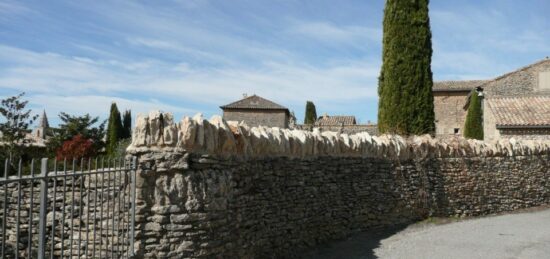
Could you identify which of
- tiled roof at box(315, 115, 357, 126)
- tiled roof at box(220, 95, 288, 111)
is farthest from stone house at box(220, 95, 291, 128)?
tiled roof at box(315, 115, 357, 126)

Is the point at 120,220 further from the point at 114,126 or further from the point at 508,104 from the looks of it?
the point at 114,126

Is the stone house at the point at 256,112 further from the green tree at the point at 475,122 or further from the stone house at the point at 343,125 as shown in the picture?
the green tree at the point at 475,122

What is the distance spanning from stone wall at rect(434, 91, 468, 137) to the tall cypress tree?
2096 cm

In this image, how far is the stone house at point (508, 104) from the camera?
20.4 metres

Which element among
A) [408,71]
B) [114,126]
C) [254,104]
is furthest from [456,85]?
[114,126]

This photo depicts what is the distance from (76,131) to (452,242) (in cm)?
2926

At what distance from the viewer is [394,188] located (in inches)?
428

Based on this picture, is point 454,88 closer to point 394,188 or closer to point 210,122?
point 394,188

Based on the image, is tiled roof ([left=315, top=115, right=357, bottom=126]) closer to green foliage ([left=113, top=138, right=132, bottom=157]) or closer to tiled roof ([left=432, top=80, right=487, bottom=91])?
tiled roof ([left=432, top=80, right=487, bottom=91])

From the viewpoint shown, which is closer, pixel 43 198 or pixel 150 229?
pixel 43 198

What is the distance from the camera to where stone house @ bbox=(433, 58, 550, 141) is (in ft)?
66.9

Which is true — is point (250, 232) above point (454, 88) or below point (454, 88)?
below

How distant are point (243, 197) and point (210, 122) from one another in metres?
1.29

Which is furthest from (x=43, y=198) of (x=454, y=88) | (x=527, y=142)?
(x=454, y=88)
